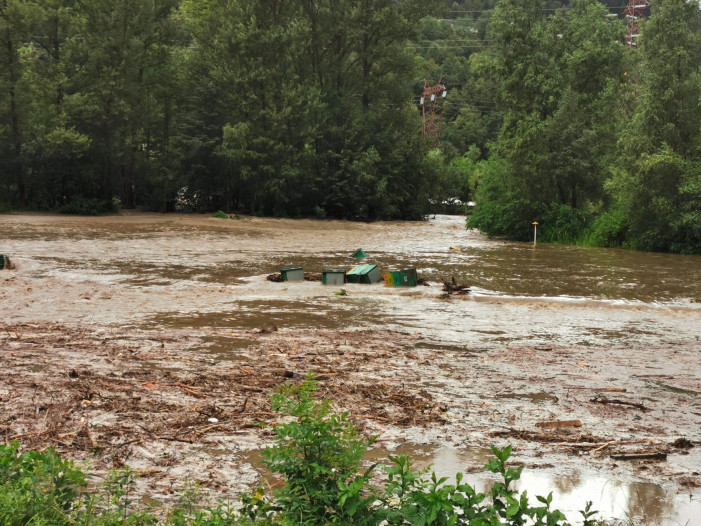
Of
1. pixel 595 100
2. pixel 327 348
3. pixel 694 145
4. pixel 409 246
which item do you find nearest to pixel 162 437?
pixel 327 348

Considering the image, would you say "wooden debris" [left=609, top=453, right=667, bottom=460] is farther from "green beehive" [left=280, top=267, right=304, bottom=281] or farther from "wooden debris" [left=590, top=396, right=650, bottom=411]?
"green beehive" [left=280, top=267, right=304, bottom=281]

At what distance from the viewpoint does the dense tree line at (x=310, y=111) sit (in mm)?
36219

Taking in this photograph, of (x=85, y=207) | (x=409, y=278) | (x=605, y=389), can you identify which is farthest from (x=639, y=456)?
(x=85, y=207)

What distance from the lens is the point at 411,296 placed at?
1711cm

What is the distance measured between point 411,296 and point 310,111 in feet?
106

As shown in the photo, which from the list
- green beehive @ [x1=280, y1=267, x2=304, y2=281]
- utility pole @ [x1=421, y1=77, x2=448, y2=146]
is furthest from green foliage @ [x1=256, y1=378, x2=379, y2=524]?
utility pole @ [x1=421, y1=77, x2=448, y2=146]

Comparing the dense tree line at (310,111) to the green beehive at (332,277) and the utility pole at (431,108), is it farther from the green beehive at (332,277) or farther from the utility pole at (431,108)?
the utility pole at (431,108)

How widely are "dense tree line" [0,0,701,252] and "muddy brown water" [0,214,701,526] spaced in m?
5.48

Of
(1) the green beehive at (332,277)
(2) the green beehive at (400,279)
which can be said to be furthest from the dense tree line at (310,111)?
(1) the green beehive at (332,277)

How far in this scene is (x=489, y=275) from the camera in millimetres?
22047

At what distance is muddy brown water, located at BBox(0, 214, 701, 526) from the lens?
860 centimetres

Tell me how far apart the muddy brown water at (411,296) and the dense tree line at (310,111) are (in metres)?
5.48

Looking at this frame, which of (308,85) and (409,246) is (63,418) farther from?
(308,85)

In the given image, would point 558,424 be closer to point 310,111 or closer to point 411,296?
point 411,296
